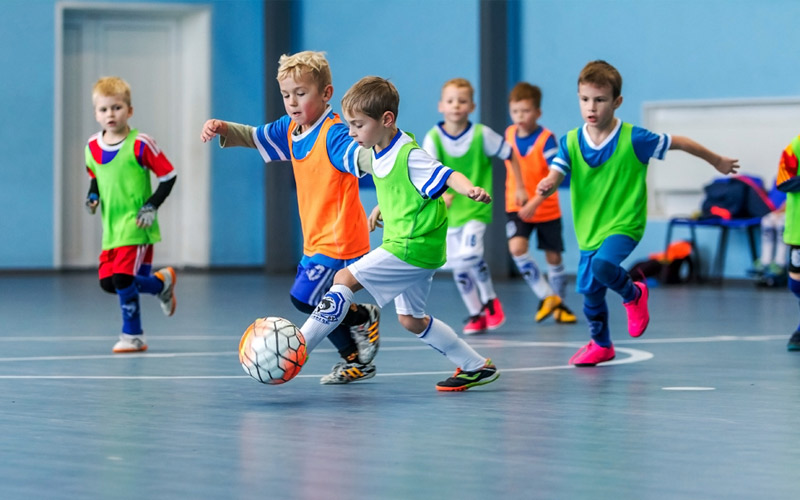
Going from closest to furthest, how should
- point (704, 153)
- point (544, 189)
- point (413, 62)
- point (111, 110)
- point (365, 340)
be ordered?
point (365, 340), point (544, 189), point (704, 153), point (111, 110), point (413, 62)

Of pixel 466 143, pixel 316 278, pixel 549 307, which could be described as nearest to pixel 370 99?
pixel 316 278

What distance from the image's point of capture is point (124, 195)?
259 inches

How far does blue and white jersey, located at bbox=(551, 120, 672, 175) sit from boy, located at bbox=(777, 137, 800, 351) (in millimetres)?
1043

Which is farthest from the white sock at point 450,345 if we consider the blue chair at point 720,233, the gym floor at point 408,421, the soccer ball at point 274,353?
the blue chair at point 720,233

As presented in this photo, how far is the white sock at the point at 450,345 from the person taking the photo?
4.89 m

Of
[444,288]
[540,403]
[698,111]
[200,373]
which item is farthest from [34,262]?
[540,403]

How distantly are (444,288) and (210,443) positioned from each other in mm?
7740

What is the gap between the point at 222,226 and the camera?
1413cm

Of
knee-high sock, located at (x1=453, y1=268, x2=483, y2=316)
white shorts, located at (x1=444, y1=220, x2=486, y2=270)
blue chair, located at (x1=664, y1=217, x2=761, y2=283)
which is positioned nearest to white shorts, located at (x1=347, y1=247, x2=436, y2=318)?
knee-high sock, located at (x1=453, y1=268, x2=483, y2=316)

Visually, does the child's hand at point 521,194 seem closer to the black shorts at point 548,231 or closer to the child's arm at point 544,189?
the black shorts at point 548,231

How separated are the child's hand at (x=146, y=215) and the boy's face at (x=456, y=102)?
2140 mm

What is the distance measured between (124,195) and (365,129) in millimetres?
2366

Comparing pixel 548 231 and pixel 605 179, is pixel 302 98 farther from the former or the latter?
pixel 548 231

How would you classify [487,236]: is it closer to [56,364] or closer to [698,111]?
[698,111]
